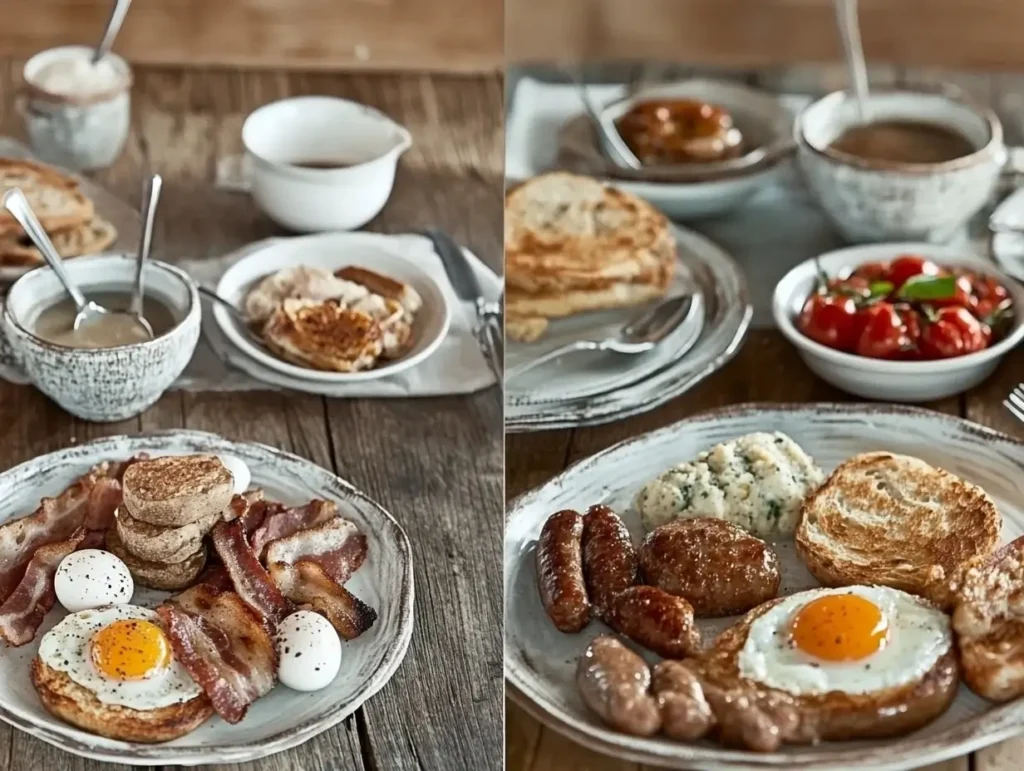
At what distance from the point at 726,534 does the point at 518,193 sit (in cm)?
105

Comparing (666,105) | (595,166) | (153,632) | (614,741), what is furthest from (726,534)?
(666,105)

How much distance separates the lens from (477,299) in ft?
8.06

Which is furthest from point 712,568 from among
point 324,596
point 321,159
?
point 321,159

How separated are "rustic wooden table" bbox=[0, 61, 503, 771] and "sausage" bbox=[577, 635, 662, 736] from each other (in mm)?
137

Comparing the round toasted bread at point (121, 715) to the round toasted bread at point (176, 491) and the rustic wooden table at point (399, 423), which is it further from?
the round toasted bread at point (176, 491)

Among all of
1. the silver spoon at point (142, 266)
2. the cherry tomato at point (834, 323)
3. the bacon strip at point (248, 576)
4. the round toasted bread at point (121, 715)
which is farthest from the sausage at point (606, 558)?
the silver spoon at point (142, 266)

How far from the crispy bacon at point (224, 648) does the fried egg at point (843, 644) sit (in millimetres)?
552

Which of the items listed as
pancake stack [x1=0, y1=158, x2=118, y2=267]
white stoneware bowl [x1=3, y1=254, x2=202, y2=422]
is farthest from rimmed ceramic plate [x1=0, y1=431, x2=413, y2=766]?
pancake stack [x1=0, y1=158, x2=118, y2=267]

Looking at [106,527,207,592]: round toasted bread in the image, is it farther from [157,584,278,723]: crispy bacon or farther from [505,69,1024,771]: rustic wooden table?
[505,69,1024,771]: rustic wooden table

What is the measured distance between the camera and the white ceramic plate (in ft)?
7.29

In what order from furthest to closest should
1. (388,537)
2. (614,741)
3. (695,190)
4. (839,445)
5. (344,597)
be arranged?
1. (695,190)
2. (839,445)
3. (388,537)
4. (344,597)
5. (614,741)

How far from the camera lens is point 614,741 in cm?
154

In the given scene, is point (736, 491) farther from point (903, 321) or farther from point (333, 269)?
point (333, 269)

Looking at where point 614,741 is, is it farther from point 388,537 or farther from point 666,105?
point 666,105
